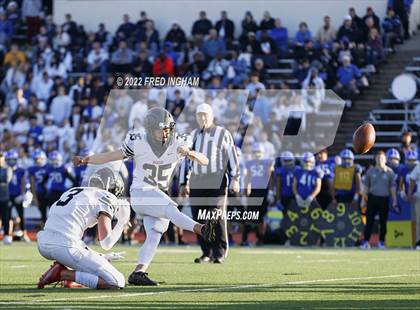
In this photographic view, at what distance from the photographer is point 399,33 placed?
23531mm

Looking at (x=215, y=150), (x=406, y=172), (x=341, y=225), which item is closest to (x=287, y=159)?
(x=341, y=225)

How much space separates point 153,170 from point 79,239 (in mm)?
1143

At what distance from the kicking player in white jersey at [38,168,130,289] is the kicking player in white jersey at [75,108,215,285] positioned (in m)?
0.39

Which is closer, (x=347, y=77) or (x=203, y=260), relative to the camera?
(x=203, y=260)

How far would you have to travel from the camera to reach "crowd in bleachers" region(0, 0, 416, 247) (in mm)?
22156

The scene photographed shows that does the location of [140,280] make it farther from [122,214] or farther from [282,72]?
[282,72]

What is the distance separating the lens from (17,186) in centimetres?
2033

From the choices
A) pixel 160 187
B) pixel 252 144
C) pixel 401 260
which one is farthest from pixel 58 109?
pixel 160 187

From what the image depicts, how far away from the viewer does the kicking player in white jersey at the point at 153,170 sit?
9789 millimetres

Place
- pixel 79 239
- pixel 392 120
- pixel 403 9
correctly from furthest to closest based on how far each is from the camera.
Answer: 1. pixel 403 9
2. pixel 392 120
3. pixel 79 239

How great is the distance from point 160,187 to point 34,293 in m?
1.77

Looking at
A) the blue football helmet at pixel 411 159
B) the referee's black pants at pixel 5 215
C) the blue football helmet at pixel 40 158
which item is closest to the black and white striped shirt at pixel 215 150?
the blue football helmet at pixel 411 159

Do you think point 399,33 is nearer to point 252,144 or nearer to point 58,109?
point 252,144

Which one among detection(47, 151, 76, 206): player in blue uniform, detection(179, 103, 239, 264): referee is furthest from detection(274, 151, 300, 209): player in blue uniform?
detection(179, 103, 239, 264): referee
